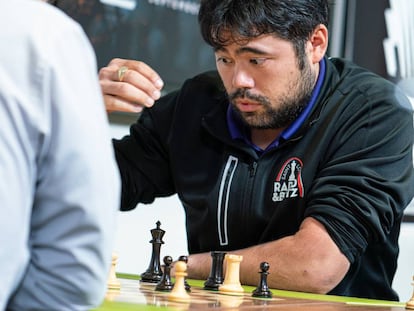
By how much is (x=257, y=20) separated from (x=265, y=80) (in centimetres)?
17

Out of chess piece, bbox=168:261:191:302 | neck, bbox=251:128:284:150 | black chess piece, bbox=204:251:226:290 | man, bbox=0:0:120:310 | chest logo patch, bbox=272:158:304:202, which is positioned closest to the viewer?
man, bbox=0:0:120:310

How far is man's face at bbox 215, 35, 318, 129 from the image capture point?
254 cm

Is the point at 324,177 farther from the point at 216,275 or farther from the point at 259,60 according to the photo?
the point at 216,275

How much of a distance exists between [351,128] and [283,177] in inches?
9.4

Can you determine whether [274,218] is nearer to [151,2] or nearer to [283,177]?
[283,177]

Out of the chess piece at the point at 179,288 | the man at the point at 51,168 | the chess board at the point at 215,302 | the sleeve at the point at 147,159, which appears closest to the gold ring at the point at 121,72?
the sleeve at the point at 147,159

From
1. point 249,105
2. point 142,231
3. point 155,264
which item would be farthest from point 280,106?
point 142,231

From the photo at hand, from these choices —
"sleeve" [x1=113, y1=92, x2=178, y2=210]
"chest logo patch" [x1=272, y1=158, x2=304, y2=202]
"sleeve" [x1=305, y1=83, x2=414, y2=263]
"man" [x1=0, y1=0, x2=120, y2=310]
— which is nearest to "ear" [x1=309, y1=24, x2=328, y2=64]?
"sleeve" [x1=305, y1=83, x2=414, y2=263]

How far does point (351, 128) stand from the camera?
2.53 metres

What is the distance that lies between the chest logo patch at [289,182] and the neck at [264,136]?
0.14m

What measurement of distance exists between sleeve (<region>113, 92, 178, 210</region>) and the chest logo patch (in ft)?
1.53

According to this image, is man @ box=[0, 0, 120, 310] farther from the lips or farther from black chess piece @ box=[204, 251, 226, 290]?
the lips

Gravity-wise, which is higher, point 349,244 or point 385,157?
point 385,157

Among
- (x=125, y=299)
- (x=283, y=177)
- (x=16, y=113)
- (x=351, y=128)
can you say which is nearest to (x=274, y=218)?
(x=283, y=177)
